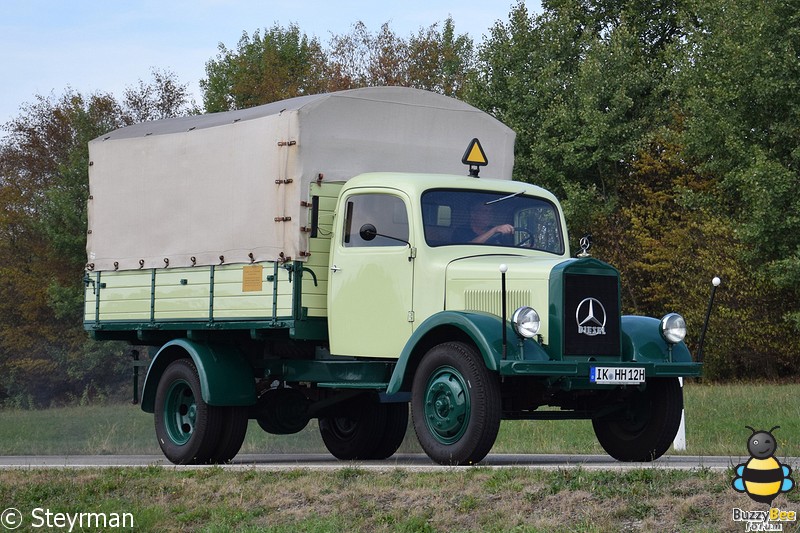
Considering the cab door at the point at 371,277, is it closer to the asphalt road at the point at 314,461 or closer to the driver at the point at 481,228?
the driver at the point at 481,228

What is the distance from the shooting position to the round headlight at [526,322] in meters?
11.2

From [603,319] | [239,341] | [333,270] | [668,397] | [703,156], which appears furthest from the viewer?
[703,156]

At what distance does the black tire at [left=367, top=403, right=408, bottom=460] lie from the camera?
15.6 metres

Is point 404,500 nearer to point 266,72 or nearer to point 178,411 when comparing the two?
point 178,411

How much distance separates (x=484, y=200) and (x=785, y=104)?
24.4m

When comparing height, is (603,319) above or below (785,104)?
below

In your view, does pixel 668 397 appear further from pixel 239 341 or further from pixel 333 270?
pixel 239 341

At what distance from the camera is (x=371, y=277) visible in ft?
42.6

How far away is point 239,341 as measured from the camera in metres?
15.1

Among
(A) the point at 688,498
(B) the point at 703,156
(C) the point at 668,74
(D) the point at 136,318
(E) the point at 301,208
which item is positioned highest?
(C) the point at 668,74

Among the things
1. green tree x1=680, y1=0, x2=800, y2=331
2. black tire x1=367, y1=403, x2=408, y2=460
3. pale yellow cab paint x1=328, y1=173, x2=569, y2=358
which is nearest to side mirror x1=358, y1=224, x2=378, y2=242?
pale yellow cab paint x1=328, y1=173, x2=569, y2=358

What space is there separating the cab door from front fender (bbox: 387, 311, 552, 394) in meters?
0.61

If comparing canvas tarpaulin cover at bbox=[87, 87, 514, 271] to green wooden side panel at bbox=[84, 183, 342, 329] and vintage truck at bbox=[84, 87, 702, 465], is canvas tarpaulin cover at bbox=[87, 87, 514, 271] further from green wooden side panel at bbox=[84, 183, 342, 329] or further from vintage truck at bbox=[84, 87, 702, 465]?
green wooden side panel at bbox=[84, 183, 342, 329]

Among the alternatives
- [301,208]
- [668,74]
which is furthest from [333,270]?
[668,74]
